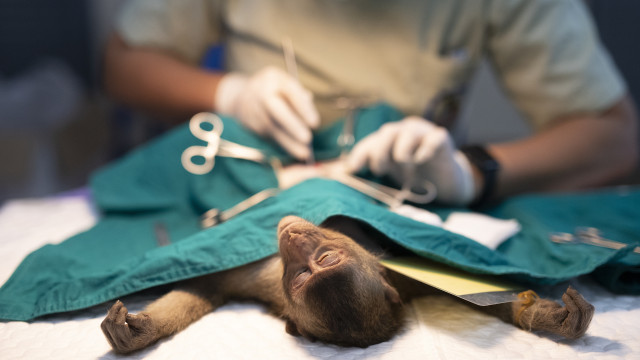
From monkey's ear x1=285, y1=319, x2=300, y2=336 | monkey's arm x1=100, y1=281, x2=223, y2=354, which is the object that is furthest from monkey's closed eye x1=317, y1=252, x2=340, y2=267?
monkey's arm x1=100, y1=281, x2=223, y2=354

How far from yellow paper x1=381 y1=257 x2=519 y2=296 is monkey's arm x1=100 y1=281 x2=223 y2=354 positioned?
33cm

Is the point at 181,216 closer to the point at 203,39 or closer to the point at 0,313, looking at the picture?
the point at 0,313

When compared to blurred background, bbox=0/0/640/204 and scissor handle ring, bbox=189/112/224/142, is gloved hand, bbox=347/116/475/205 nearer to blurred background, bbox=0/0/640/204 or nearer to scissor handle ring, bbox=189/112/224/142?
scissor handle ring, bbox=189/112/224/142

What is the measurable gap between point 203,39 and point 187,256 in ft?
3.83

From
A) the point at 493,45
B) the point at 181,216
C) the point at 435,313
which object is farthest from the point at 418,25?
the point at 435,313

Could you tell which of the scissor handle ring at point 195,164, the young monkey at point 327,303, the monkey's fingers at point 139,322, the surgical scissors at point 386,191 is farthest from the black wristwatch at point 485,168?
the monkey's fingers at point 139,322

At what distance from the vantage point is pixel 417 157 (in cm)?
121

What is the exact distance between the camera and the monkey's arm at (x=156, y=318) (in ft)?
2.44

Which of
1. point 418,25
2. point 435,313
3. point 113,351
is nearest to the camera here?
point 113,351

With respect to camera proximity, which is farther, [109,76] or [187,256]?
[109,76]

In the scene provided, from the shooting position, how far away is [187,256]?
91 cm

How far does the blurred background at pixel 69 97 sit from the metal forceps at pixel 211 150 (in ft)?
4.34

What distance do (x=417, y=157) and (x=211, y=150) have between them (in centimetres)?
50

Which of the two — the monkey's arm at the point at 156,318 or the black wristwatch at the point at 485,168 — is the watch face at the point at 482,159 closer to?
the black wristwatch at the point at 485,168
